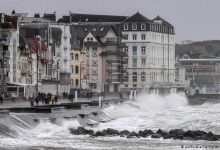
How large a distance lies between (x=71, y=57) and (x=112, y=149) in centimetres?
8879

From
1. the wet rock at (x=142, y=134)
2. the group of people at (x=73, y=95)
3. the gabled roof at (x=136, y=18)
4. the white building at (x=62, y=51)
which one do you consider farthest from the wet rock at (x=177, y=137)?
the gabled roof at (x=136, y=18)

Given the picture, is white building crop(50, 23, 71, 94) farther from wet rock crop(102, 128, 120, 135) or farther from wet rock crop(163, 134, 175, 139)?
wet rock crop(163, 134, 175, 139)

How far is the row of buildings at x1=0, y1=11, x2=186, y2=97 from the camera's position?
10912cm

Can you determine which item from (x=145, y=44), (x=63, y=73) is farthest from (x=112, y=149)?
(x=145, y=44)

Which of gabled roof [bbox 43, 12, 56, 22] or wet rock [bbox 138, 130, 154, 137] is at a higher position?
gabled roof [bbox 43, 12, 56, 22]

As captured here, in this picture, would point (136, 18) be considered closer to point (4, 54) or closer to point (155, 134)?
point (4, 54)

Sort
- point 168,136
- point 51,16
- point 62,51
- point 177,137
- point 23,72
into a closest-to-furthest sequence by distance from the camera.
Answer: point 177,137 → point 168,136 → point 23,72 → point 62,51 → point 51,16

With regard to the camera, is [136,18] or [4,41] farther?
[136,18]

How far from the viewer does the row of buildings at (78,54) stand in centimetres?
10912

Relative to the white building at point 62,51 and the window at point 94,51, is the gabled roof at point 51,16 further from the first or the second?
the white building at point 62,51

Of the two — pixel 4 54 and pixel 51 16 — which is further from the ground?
pixel 51 16

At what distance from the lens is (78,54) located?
14662 cm

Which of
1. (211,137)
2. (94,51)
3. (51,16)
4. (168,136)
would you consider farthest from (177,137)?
(94,51)

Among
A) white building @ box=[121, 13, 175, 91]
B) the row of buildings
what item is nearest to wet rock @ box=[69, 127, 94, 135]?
the row of buildings
